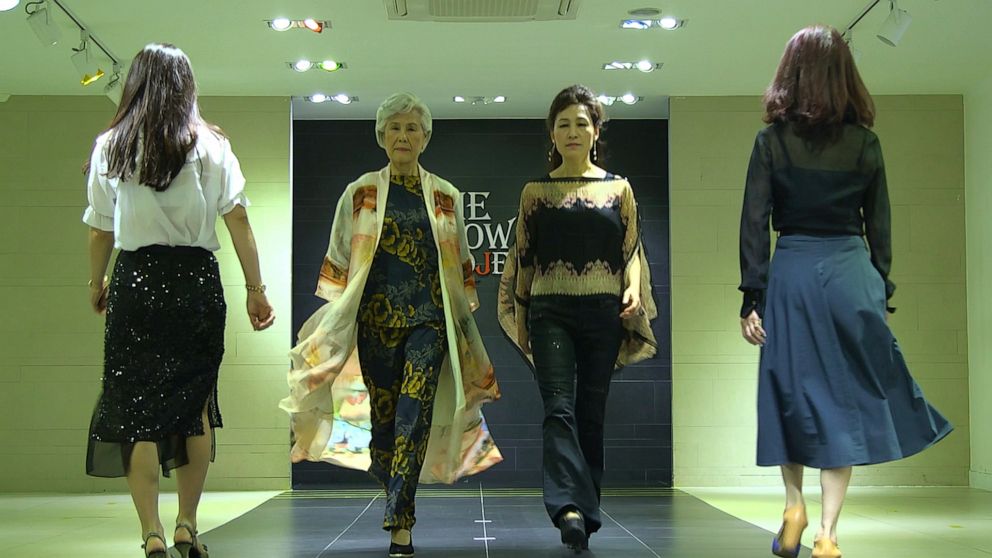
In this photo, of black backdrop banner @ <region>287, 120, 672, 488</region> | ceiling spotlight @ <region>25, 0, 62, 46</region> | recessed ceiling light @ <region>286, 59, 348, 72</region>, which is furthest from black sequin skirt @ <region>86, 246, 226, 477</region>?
black backdrop banner @ <region>287, 120, 672, 488</region>

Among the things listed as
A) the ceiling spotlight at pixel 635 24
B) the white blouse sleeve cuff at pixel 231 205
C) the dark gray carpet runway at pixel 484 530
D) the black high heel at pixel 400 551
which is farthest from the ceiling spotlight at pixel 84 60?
the black high heel at pixel 400 551

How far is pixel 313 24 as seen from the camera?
6660 mm

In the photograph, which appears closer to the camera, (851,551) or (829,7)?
(851,551)

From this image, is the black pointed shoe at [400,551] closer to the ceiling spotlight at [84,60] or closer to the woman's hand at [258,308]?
the woman's hand at [258,308]

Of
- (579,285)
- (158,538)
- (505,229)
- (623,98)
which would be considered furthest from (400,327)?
(505,229)

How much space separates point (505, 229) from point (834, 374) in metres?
5.95

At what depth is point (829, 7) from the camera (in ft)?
20.8

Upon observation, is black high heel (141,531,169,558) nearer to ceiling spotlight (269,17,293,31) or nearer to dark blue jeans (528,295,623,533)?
dark blue jeans (528,295,623,533)

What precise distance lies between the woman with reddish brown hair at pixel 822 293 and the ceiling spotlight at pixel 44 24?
4225 mm

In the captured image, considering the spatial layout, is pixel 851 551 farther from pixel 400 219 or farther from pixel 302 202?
pixel 302 202

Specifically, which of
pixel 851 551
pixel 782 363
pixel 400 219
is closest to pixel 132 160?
pixel 400 219

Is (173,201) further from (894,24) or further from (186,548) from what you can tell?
(894,24)

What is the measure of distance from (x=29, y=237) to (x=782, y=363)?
256 inches

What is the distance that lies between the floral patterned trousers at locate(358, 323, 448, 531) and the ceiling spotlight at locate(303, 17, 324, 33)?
3.00 meters
